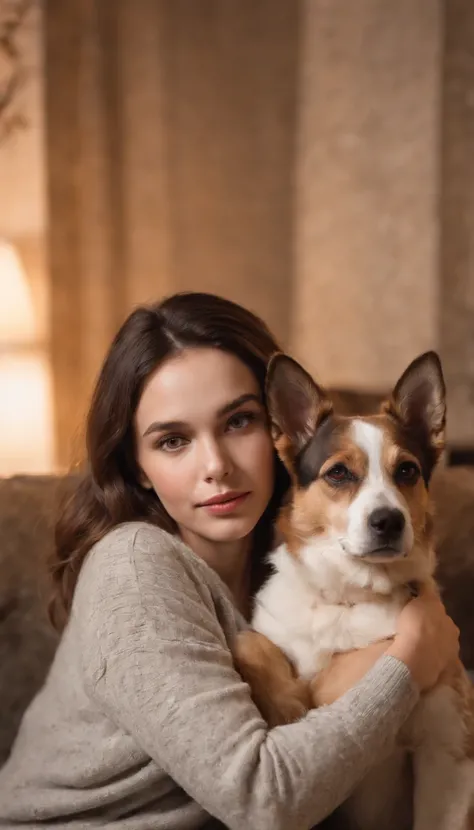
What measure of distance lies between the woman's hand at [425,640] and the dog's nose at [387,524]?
15cm

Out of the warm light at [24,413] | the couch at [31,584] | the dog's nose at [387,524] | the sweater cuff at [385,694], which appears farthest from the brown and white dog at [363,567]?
the warm light at [24,413]

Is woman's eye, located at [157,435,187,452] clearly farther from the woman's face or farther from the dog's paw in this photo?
the dog's paw

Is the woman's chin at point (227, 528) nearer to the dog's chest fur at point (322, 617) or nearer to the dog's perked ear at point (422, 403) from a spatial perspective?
the dog's chest fur at point (322, 617)

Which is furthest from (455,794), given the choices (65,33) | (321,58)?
(65,33)

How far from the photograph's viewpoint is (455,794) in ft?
4.37

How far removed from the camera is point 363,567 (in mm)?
1451

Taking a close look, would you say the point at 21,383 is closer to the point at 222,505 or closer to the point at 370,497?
the point at 222,505

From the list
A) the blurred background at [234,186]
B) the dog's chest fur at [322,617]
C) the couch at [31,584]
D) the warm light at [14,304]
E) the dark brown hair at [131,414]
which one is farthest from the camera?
the blurred background at [234,186]

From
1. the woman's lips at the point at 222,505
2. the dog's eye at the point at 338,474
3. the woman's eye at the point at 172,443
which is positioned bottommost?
the woman's lips at the point at 222,505

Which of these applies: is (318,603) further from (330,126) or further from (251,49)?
(251,49)

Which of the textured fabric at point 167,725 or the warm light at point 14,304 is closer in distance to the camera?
the textured fabric at point 167,725

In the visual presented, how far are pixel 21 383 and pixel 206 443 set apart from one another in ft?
5.62

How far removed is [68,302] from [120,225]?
392 millimetres

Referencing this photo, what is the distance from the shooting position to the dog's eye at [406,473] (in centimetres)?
146
